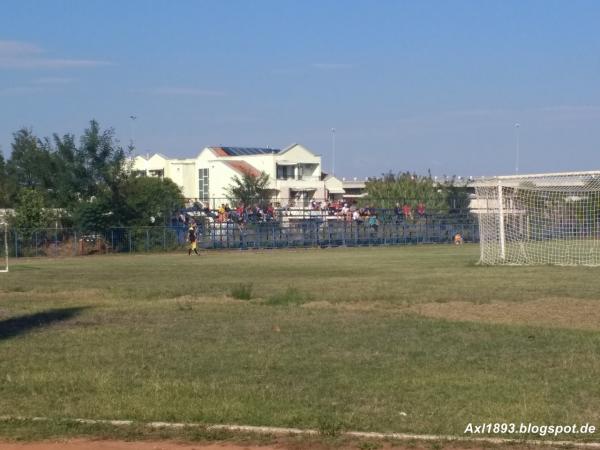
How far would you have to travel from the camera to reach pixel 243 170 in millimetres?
99562

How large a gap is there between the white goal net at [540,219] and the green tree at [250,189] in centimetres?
4310

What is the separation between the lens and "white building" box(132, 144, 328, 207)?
10181 cm

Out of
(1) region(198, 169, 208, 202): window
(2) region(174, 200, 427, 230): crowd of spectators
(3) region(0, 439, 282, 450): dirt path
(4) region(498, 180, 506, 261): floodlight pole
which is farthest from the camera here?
(1) region(198, 169, 208, 202): window

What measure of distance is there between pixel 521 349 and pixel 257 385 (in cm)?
430

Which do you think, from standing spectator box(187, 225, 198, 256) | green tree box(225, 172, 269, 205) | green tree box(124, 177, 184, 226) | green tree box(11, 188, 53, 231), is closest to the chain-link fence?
green tree box(124, 177, 184, 226)

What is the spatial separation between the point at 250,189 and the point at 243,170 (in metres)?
9.20

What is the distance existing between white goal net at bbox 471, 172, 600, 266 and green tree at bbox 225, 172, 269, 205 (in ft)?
141

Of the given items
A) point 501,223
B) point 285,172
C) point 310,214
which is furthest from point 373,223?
point 285,172

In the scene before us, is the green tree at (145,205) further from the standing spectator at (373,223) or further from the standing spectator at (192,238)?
the standing spectator at (373,223)

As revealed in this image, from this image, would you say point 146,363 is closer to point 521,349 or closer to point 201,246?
point 521,349

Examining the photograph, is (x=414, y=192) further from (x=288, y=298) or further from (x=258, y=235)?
(x=288, y=298)

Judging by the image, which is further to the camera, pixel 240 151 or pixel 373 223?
pixel 240 151

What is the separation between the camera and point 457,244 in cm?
→ 6775

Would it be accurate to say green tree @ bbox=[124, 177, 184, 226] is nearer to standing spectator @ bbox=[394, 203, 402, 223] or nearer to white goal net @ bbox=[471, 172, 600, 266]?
standing spectator @ bbox=[394, 203, 402, 223]
